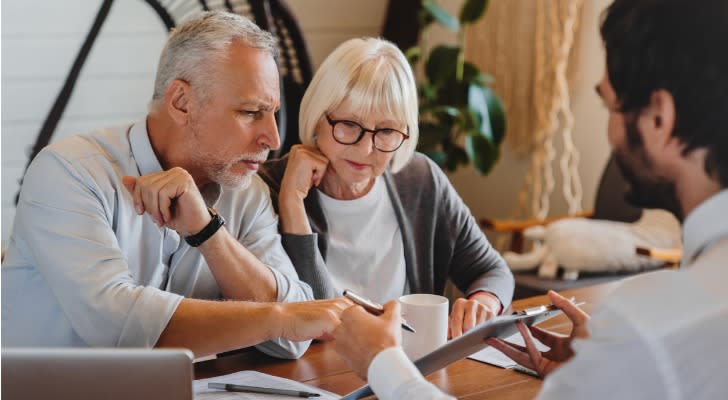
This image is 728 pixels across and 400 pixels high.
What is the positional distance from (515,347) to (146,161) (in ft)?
2.63

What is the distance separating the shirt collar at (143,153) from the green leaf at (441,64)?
2.49 m

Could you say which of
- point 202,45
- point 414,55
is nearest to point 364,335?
point 202,45

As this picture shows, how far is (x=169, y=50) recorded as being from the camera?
186cm

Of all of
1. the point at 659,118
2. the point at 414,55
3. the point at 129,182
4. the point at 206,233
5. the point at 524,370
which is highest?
the point at 659,118

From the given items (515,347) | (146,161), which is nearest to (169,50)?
(146,161)

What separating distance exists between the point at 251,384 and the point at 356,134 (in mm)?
767

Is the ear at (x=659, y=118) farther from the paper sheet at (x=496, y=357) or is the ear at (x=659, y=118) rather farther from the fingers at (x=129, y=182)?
the fingers at (x=129, y=182)

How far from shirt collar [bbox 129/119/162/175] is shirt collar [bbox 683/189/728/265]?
1083 millimetres

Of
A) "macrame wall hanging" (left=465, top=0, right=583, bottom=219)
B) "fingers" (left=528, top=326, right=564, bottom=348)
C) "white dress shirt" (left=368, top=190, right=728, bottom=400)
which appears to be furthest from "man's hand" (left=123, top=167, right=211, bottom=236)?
"macrame wall hanging" (left=465, top=0, right=583, bottom=219)

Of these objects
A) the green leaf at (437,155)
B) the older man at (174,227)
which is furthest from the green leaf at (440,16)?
the older man at (174,227)

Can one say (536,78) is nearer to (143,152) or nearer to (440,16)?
(440,16)

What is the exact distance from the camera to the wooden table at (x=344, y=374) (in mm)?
1490

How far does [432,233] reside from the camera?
2.24 m

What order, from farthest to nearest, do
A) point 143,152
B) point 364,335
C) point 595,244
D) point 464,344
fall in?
point 595,244 < point 143,152 < point 464,344 < point 364,335
